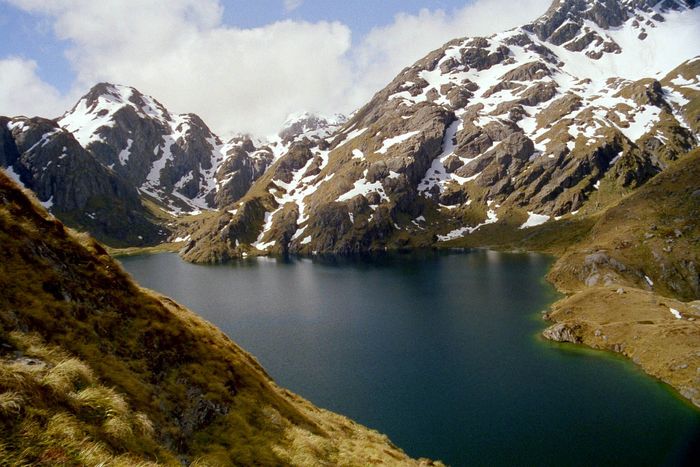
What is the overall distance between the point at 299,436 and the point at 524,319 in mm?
93519

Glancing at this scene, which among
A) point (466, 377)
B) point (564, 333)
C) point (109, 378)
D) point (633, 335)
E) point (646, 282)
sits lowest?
point (466, 377)

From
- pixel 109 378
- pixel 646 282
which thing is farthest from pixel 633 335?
pixel 109 378

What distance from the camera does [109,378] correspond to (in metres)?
16.1

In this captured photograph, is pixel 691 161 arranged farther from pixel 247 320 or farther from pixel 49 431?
pixel 49 431

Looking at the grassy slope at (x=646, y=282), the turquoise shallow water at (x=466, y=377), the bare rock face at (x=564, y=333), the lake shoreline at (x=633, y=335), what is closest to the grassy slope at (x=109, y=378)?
the turquoise shallow water at (x=466, y=377)

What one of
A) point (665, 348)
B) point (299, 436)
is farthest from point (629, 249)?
point (299, 436)

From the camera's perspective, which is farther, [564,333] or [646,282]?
[646,282]

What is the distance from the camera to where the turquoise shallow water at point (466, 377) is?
1992 inches

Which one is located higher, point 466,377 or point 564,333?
point 564,333

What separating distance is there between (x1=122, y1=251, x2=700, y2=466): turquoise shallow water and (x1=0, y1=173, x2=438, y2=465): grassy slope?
31.0 meters

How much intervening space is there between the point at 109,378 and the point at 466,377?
211ft

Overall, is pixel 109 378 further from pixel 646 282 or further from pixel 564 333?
pixel 646 282

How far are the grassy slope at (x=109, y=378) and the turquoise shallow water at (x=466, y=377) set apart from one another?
102ft

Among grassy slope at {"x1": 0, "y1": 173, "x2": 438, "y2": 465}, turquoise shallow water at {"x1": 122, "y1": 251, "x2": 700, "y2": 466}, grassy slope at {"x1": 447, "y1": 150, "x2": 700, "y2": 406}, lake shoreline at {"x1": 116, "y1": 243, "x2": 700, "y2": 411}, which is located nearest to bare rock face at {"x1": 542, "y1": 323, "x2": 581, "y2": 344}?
lake shoreline at {"x1": 116, "y1": 243, "x2": 700, "y2": 411}
